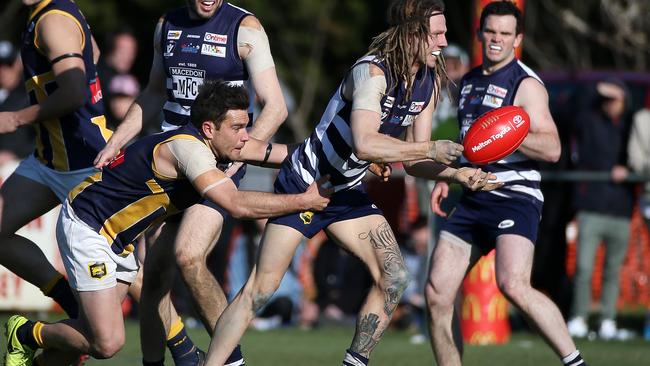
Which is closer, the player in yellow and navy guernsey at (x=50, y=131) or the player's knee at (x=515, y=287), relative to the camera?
the player in yellow and navy guernsey at (x=50, y=131)

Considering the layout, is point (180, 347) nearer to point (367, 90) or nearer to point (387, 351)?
point (367, 90)

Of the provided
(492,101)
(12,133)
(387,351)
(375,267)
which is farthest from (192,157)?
(12,133)

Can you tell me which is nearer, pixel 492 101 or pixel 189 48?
pixel 189 48

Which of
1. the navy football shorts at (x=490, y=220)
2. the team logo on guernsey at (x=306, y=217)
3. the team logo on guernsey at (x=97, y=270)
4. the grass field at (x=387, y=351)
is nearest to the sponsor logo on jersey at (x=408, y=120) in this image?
the team logo on guernsey at (x=306, y=217)

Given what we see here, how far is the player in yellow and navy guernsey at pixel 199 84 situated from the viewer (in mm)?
7422

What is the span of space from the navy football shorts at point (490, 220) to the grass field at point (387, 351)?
1.80 metres

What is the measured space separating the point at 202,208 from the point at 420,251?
242 inches

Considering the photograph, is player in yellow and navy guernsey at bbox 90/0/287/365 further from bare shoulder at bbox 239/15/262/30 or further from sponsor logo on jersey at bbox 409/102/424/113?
sponsor logo on jersey at bbox 409/102/424/113

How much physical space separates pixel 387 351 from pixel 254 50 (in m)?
3.79

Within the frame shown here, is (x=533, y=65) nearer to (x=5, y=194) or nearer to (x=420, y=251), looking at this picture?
(x=420, y=251)

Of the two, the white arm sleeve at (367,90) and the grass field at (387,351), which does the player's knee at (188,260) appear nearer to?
the white arm sleeve at (367,90)

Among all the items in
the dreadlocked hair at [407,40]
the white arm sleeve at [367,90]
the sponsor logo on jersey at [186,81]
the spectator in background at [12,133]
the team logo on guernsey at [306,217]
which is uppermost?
the dreadlocked hair at [407,40]

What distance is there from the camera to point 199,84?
758 cm

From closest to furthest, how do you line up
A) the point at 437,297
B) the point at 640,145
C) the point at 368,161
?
the point at 368,161, the point at 437,297, the point at 640,145
